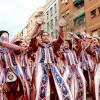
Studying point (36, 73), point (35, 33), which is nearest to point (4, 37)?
point (35, 33)

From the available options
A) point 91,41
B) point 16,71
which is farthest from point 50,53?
point 91,41

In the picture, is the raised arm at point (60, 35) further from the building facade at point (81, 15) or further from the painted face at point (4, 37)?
the building facade at point (81, 15)

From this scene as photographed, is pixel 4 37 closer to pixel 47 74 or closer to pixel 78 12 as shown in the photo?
pixel 47 74

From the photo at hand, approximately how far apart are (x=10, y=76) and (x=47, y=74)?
723 millimetres

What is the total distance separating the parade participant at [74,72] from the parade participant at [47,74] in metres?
0.81

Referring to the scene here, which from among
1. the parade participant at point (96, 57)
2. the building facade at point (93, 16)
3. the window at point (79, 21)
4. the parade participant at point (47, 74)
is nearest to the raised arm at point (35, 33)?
the parade participant at point (47, 74)

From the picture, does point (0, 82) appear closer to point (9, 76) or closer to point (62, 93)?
point (9, 76)

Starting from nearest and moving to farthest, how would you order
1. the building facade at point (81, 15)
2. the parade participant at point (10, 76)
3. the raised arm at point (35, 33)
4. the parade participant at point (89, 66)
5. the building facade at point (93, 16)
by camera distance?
the raised arm at point (35, 33) < the parade participant at point (10, 76) < the parade participant at point (89, 66) < the building facade at point (93, 16) < the building facade at point (81, 15)

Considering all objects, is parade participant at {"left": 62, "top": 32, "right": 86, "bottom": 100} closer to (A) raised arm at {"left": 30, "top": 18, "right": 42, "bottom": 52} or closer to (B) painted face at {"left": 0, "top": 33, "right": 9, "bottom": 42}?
(A) raised arm at {"left": 30, "top": 18, "right": 42, "bottom": 52}

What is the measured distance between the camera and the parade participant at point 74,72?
511 centimetres

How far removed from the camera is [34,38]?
13.9 feet

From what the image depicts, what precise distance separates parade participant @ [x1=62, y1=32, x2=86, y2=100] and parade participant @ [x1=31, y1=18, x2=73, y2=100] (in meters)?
0.81

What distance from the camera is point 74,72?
17.4 ft

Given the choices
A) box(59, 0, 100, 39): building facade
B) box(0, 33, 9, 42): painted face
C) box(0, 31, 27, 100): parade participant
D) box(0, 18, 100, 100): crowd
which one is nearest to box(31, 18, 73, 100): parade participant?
box(0, 18, 100, 100): crowd
